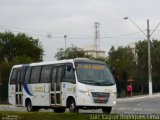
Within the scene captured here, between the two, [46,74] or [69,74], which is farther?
[46,74]

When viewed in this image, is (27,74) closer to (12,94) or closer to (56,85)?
(12,94)

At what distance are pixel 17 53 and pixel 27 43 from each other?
7.84 ft

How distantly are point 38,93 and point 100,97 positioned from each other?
5134mm

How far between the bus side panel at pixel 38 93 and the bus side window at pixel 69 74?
6.27 feet

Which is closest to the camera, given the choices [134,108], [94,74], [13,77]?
[94,74]

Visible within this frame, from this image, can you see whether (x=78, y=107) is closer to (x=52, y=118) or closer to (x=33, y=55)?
(x=52, y=118)

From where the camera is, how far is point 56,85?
93.0 feet

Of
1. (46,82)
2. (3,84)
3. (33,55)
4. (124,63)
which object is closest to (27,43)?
(33,55)

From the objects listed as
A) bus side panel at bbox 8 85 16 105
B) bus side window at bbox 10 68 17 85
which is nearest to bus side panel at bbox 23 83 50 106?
bus side panel at bbox 8 85 16 105

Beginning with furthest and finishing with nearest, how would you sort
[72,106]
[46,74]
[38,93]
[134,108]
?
[134,108] → [38,93] → [46,74] → [72,106]

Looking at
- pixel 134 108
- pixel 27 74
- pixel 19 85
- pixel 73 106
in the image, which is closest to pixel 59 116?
pixel 73 106

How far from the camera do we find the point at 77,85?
2633 cm

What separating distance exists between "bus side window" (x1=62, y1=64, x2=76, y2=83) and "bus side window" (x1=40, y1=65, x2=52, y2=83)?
1.82 m

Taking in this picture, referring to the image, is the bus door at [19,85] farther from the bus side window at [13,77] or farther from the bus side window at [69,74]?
the bus side window at [69,74]
